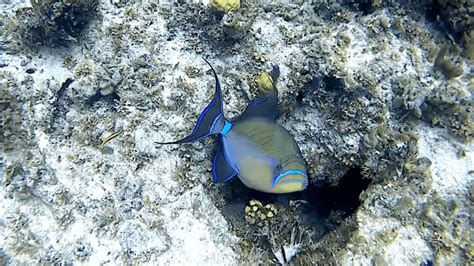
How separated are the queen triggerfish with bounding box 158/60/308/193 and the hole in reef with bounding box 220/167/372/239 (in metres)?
0.56

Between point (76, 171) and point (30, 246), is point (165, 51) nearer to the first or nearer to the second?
point (76, 171)

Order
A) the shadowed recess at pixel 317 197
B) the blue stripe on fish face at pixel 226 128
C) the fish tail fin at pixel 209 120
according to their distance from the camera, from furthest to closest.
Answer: the shadowed recess at pixel 317 197, the blue stripe on fish face at pixel 226 128, the fish tail fin at pixel 209 120

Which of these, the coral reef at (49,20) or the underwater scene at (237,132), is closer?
the underwater scene at (237,132)

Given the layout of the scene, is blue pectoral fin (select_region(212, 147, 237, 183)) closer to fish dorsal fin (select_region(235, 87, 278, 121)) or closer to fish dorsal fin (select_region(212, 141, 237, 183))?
fish dorsal fin (select_region(212, 141, 237, 183))

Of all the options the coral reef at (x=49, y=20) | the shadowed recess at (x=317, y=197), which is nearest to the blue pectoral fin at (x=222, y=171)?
the shadowed recess at (x=317, y=197)

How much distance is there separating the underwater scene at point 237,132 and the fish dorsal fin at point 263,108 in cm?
1

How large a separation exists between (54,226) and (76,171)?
0.53m

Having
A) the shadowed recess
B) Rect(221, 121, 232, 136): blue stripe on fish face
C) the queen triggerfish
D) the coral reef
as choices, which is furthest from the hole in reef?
the coral reef

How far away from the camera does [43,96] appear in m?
3.50

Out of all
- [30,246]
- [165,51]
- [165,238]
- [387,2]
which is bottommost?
[30,246]

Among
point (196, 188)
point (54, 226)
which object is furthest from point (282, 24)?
point (54, 226)

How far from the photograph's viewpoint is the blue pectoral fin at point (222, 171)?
277 centimetres

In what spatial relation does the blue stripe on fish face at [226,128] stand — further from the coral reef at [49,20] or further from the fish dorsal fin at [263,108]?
the coral reef at [49,20]

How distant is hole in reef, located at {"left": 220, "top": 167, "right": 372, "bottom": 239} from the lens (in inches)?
126
